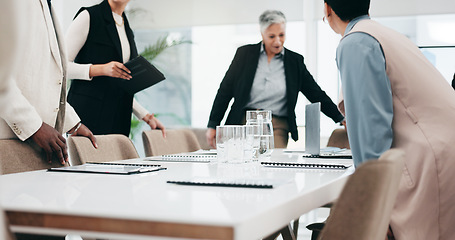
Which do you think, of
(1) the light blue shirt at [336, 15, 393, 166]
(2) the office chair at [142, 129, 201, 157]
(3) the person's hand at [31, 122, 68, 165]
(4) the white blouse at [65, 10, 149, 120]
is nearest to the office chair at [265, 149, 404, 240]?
(1) the light blue shirt at [336, 15, 393, 166]

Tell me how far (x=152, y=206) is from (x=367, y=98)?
97 centimetres

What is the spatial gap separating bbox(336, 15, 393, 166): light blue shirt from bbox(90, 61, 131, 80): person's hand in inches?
70.5

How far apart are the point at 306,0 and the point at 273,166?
5.24 m

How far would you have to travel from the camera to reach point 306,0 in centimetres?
687

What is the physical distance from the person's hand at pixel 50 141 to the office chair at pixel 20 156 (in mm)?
38

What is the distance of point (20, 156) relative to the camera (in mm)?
1942

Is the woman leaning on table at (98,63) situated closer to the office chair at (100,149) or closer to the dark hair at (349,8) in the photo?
the office chair at (100,149)

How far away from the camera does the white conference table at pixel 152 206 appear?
0.86 m

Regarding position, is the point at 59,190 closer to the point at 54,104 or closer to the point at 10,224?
the point at 10,224

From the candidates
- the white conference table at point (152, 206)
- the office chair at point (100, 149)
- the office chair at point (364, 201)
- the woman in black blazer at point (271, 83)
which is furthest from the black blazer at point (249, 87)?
the office chair at point (364, 201)

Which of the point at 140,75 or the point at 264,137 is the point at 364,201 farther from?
the point at 140,75

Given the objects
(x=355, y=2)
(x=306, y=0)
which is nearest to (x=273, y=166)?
(x=355, y=2)

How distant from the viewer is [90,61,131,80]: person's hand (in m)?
3.25

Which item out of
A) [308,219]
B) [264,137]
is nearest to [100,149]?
[264,137]
